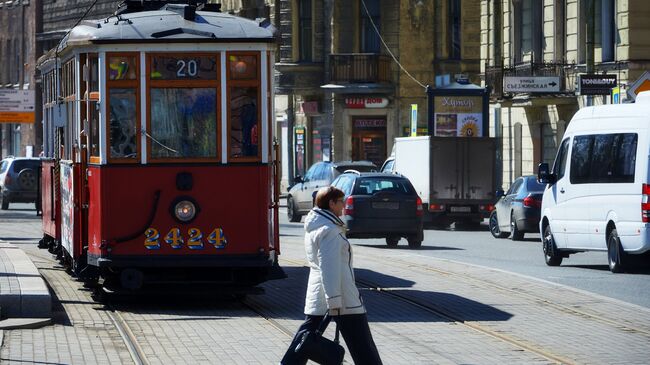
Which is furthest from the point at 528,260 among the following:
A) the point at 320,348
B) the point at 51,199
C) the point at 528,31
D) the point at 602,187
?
the point at 528,31

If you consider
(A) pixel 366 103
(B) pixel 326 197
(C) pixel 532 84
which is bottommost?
(B) pixel 326 197

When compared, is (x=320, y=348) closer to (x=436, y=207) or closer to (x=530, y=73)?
(x=436, y=207)

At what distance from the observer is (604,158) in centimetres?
2395

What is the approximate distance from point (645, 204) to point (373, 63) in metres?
37.1

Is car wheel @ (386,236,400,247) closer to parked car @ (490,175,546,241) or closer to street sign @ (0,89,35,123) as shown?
parked car @ (490,175,546,241)

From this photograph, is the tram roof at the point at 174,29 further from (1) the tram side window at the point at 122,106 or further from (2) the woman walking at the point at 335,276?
(2) the woman walking at the point at 335,276

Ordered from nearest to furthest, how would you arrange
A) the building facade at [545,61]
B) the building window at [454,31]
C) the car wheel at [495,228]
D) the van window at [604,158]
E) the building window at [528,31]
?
the van window at [604,158]
the car wheel at [495,228]
the building facade at [545,61]
the building window at [528,31]
the building window at [454,31]

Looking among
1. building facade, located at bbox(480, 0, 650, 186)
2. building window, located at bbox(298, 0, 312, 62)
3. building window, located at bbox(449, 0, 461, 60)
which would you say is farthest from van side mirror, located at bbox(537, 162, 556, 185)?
building window, located at bbox(298, 0, 312, 62)

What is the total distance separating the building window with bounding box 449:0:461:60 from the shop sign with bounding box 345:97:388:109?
120 inches

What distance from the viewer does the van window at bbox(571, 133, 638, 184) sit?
2334 centimetres

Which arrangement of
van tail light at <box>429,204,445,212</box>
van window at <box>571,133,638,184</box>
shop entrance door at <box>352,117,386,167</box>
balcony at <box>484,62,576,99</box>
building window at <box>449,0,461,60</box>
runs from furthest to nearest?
shop entrance door at <box>352,117,386,167</box> → building window at <box>449,0,461,60</box> → balcony at <box>484,62,576,99</box> → van tail light at <box>429,204,445,212</box> → van window at <box>571,133,638,184</box>

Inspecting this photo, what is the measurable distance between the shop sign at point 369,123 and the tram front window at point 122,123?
142ft

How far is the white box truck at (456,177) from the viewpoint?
3966 centimetres

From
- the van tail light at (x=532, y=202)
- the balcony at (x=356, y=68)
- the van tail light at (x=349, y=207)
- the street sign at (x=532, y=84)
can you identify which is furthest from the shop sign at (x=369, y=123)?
the van tail light at (x=349, y=207)
